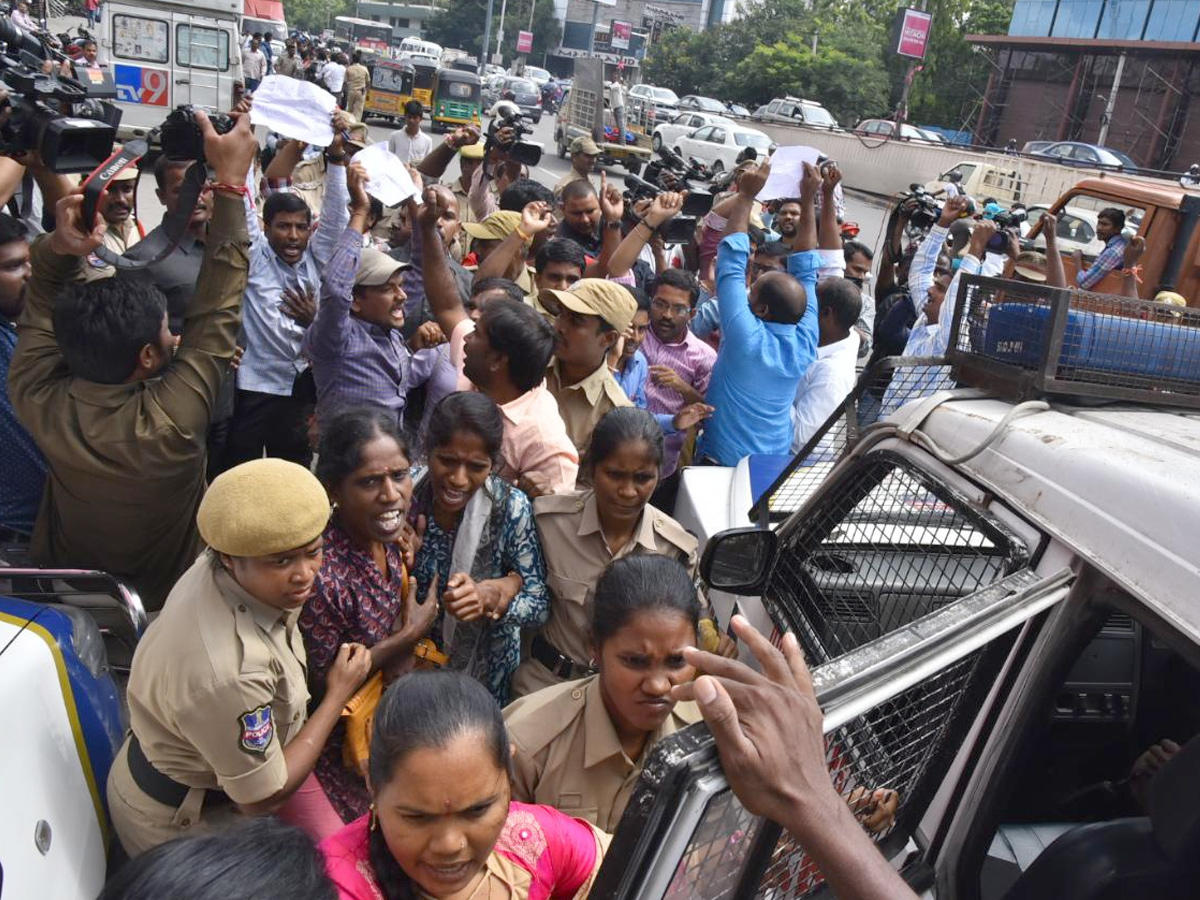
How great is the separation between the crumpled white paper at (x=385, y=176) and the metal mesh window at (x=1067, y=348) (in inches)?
96.0

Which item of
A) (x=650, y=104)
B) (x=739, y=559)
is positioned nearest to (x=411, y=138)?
(x=739, y=559)

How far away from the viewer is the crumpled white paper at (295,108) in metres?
3.84

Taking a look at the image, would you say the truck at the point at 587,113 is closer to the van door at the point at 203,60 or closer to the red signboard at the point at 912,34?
the van door at the point at 203,60

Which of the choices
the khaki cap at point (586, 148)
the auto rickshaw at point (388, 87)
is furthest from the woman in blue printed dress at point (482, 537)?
the auto rickshaw at point (388, 87)

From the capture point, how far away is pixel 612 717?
1956mm

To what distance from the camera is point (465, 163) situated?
6668 millimetres

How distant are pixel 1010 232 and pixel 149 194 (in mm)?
10212

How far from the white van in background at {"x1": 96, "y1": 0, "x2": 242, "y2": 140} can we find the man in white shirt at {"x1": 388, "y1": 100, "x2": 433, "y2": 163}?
7584mm

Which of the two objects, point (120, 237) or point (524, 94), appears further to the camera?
point (524, 94)

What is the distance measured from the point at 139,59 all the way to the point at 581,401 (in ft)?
50.9

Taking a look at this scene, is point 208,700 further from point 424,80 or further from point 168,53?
point 424,80

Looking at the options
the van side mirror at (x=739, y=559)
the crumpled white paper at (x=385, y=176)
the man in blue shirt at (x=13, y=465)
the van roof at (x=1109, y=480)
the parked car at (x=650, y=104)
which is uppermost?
the parked car at (x=650, y=104)

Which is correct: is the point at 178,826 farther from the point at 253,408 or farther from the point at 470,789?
the point at 253,408

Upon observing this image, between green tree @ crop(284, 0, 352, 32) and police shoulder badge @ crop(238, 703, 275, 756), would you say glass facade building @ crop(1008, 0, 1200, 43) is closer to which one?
police shoulder badge @ crop(238, 703, 275, 756)
